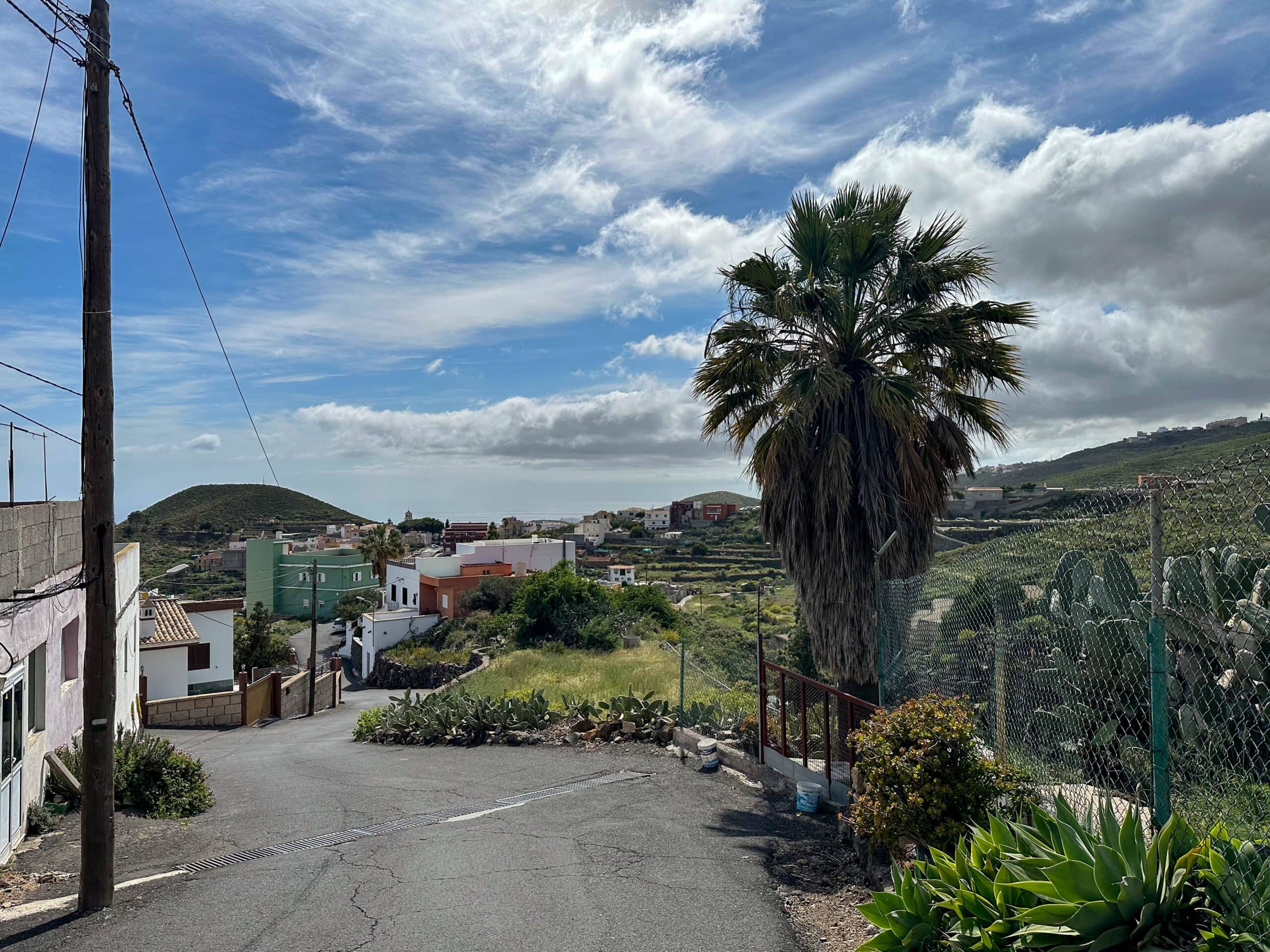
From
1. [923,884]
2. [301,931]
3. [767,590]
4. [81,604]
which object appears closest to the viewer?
[923,884]

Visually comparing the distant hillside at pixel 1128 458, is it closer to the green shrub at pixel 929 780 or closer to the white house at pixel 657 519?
the green shrub at pixel 929 780

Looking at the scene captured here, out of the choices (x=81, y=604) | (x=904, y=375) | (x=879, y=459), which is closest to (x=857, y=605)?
(x=879, y=459)

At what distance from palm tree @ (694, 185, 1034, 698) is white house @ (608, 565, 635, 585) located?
221 ft

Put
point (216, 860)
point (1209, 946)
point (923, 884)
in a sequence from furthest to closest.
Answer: point (216, 860)
point (923, 884)
point (1209, 946)

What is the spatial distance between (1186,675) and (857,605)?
17.3 feet

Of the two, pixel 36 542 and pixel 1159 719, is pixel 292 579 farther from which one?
pixel 1159 719

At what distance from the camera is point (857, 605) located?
9820 millimetres

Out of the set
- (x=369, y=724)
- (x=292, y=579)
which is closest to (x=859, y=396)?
(x=369, y=724)

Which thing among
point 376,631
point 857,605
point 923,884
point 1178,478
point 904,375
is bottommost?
point 376,631

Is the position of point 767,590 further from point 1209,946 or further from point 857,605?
point 1209,946

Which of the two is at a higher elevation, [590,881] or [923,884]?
[923,884]

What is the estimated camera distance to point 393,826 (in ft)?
30.7

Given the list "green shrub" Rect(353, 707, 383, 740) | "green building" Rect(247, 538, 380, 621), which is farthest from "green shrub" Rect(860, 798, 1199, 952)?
"green building" Rect(247, 538, 380, 621)

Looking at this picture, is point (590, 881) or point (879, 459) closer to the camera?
point (590, 881)
